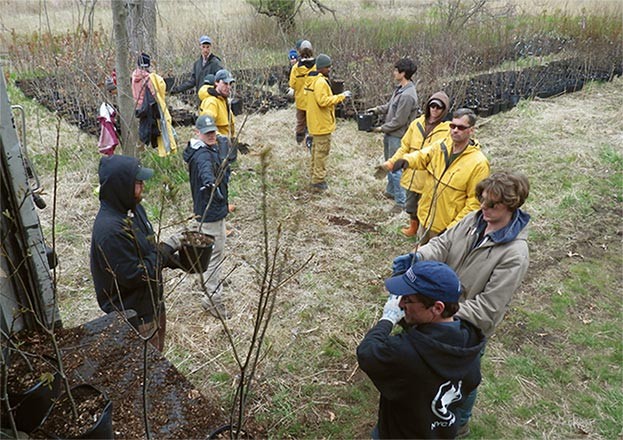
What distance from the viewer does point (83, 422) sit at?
1826 millimetres

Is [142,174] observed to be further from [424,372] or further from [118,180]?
[424,372]

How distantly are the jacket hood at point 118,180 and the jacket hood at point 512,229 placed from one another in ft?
6.18

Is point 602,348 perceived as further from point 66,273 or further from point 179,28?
point 179,28

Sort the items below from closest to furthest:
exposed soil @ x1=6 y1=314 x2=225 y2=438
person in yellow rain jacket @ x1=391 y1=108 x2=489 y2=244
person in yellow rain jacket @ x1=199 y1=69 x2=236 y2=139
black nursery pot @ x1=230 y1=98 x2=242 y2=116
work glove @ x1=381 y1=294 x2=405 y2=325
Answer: exposed soil @ x1=6 y1=314 x2=225 y2=438
work glove @ x1=381 y1=294 x2=405 y2=325
person in yellow rain jacket @ x1=391 y1=108 x2=489 y2=244
person in yellow rain jacket @ x1=199 y1=69 x2=236 y2=139
black nursery pot @ x1=230 y1=98 x2=242 y2=116

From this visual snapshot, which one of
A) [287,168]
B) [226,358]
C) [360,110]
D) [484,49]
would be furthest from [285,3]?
[226,358]

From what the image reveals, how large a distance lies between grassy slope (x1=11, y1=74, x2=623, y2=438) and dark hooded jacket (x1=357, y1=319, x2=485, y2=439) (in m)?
0.64

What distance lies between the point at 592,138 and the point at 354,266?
18.7 ft

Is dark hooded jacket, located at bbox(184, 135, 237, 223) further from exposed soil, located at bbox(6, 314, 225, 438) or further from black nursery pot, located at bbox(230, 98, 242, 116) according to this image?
black nursery pot, located at bbox(230, 98, 242, 116)

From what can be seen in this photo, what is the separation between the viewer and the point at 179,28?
14.1 meters

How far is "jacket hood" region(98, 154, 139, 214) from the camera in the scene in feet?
8.38

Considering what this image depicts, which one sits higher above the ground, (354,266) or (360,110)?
(360,110)

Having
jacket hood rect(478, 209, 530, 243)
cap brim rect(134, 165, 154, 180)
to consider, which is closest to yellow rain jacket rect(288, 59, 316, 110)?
cap brim rect(134, 165, 154, 180)

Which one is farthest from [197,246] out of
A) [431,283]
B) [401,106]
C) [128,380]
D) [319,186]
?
[319,186]

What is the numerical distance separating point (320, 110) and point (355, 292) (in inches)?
100
